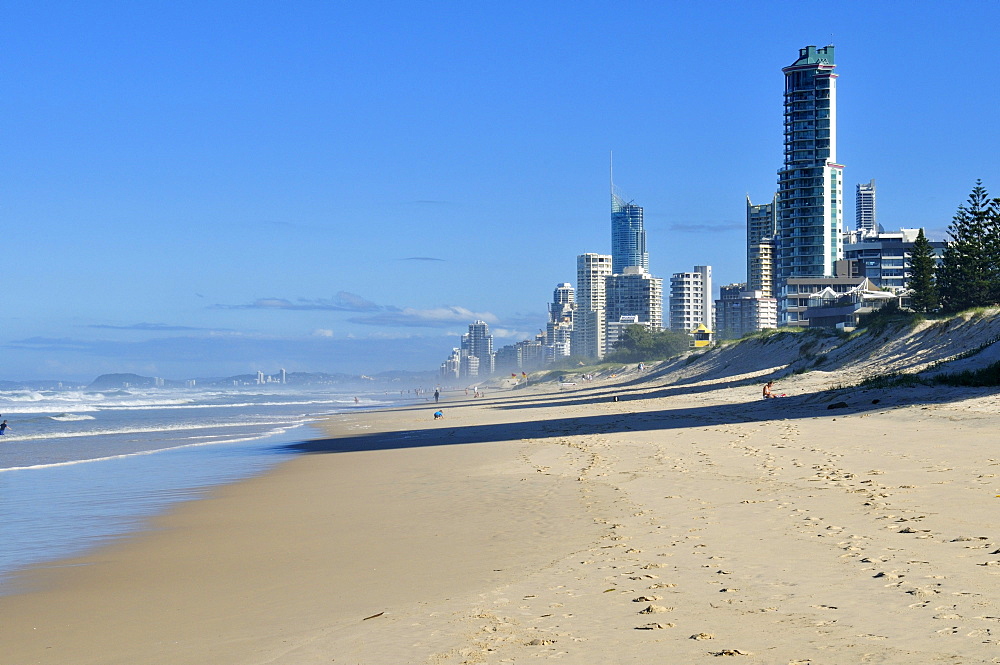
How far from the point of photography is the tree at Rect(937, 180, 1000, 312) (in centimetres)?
6066

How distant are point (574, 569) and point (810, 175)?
530 ft

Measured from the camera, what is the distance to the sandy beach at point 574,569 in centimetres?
638

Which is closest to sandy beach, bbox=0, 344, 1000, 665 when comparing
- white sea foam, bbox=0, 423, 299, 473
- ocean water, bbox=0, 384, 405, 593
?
ocean water, bbox=0, 384, 405, 593

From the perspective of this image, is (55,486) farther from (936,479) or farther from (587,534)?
(936,479)

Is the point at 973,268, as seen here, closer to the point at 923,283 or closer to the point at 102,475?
the point at 923,283

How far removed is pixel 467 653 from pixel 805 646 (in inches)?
89.0

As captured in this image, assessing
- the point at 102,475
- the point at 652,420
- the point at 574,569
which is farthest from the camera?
the point at 652,420

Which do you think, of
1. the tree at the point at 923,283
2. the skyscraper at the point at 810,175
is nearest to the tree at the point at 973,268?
the tree at the point at 923,283

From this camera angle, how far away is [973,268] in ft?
204

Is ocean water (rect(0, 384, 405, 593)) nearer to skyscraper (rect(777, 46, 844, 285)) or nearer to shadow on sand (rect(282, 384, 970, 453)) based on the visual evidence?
shadow on sand (rect(282, 384, 970, 453))

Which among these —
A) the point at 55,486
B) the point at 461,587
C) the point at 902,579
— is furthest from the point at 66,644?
the point at 55,486

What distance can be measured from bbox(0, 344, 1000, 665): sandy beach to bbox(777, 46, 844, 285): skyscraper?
14523cm

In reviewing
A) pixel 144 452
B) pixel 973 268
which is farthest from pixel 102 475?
pixel 973 268

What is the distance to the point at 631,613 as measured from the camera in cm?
706
